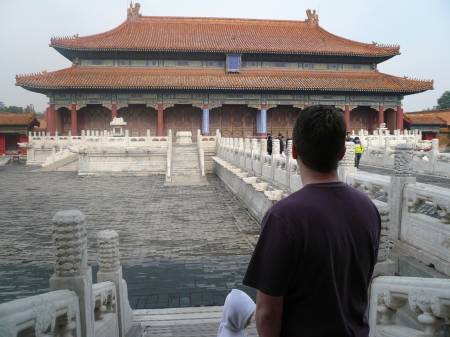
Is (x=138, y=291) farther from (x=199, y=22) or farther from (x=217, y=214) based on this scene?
(x=199, y=22)

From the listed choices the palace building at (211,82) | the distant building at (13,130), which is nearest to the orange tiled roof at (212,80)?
the palace building at (211,82)

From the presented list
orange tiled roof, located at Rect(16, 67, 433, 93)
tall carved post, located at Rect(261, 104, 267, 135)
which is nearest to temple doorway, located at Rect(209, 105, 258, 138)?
tall carved post, located at Rect(261, 104, 267, 135)

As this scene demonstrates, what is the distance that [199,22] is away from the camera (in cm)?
3409

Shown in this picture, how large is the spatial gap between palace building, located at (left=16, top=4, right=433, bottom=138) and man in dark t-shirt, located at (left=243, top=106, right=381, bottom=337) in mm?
26937

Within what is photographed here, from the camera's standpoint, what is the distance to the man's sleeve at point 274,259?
1.56m

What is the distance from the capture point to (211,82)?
2872 centimetres

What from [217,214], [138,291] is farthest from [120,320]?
[217,214]

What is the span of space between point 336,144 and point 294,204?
324 mm

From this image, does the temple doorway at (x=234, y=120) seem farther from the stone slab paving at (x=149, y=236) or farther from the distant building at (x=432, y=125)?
the stone slab paving at (x=149, y=236)

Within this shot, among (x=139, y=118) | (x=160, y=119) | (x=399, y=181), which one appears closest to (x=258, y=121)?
(x=160, y=119)

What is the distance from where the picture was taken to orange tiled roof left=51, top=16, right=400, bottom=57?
29.4 metres

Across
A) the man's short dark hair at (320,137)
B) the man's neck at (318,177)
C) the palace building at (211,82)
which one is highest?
the palace building at (211,82)

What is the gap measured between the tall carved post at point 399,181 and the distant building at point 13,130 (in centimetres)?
3369

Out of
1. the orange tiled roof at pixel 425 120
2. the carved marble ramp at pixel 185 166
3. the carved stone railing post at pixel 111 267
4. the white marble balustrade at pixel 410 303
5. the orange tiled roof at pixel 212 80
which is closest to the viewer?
the white marble balustrade at pixel 410 303
